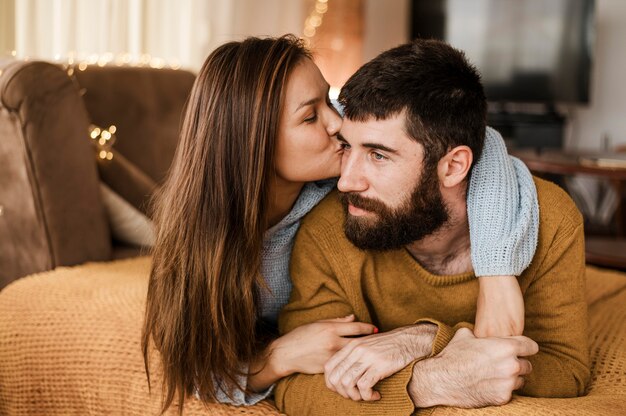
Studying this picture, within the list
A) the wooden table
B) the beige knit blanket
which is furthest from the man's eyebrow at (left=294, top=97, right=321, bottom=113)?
the wooden table

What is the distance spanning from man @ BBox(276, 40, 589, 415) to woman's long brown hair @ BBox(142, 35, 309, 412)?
138 mm

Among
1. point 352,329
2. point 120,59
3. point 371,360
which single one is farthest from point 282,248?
point 120,59

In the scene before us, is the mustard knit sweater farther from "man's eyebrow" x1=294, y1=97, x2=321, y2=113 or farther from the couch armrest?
the couch armrest

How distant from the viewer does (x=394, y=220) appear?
1585 millimetres

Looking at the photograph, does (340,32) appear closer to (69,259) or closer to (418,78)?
(69,259)

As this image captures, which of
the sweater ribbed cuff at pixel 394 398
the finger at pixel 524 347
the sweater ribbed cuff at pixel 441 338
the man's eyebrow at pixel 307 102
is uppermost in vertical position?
the man's eyebrow at pixel 307 102

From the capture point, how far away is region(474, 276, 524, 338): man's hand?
1.46 metres

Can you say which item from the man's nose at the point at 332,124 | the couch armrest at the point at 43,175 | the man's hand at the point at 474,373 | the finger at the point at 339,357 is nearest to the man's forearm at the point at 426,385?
the man's hand at the point at 474,373

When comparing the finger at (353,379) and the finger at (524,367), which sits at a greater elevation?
the finger at (524,367)

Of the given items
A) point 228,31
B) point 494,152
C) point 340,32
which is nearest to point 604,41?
point 340,32

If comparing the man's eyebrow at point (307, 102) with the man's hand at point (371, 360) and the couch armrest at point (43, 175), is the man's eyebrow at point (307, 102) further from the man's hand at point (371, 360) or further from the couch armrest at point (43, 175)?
the couch armrest at point (43, 175)

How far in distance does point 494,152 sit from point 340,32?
13.5ft

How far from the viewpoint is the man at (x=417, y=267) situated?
143 cm

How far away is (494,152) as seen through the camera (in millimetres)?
1622
